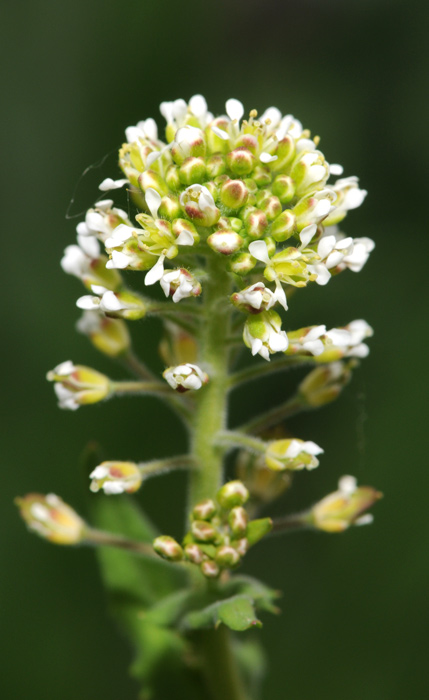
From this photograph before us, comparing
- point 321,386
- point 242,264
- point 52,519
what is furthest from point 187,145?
point 52,519

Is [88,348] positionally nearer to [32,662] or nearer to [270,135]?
[32,662]

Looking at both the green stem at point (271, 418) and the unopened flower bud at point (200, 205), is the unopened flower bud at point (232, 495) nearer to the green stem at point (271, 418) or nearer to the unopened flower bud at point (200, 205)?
the green stem at point (271, 418)

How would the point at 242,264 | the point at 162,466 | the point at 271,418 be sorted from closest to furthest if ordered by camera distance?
the point at 242,264 < the point at 162,466 < the point at 271,418

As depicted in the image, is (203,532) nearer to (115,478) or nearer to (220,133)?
(115,478)

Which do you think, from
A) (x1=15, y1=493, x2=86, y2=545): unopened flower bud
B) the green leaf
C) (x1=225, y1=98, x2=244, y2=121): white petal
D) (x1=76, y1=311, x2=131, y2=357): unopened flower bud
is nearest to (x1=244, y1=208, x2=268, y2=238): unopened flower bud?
(x1=225, y1=98, x2=244, y2=121): white petal

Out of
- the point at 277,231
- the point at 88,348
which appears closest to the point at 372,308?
the point at 88,348

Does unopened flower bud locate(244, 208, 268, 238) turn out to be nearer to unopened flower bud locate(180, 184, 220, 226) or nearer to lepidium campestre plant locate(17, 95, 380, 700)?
lepidium campestre plant locate(17, 95, 380, 700)

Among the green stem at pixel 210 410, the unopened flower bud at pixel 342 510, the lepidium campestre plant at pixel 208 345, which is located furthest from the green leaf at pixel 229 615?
the unopened flower bud at pixel 342 510

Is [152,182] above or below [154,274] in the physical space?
above
